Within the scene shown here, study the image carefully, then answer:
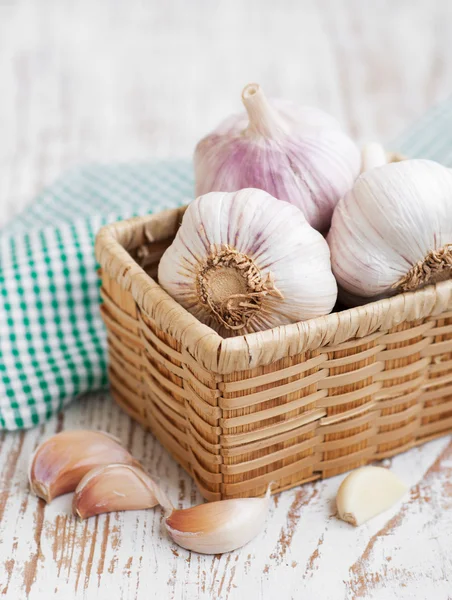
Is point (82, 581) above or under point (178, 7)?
under

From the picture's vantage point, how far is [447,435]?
0.99 m

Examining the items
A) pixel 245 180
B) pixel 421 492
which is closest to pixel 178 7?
pixel 245 180

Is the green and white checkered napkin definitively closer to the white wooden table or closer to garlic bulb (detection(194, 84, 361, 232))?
the white wooden table

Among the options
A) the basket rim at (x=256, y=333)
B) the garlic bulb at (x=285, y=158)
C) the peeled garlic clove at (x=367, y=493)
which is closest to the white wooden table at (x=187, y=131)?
the peeled garlic clove at (x=367, y=493)

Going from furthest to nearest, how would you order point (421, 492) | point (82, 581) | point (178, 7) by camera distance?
point (178, 7)
point (421, 492)
point (82, 581)

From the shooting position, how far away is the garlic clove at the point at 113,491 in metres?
0.85

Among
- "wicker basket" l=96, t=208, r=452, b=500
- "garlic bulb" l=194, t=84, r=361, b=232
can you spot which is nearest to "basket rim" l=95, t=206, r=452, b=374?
"wicker basket" l=96, t=208, r=452, b=500

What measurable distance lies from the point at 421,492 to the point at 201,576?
26cm

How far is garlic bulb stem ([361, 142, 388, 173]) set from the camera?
0.95 meters

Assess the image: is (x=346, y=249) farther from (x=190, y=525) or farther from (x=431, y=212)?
(x=190, y=525)

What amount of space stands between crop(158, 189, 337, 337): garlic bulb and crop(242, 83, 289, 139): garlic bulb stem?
0.10 m

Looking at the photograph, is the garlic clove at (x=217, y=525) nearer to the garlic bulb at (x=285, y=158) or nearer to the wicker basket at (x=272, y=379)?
the wicker basket at (x=272, y=379)

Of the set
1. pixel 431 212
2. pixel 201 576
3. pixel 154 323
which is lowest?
pixel 201 576

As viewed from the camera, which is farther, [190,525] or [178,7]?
[178,7]
